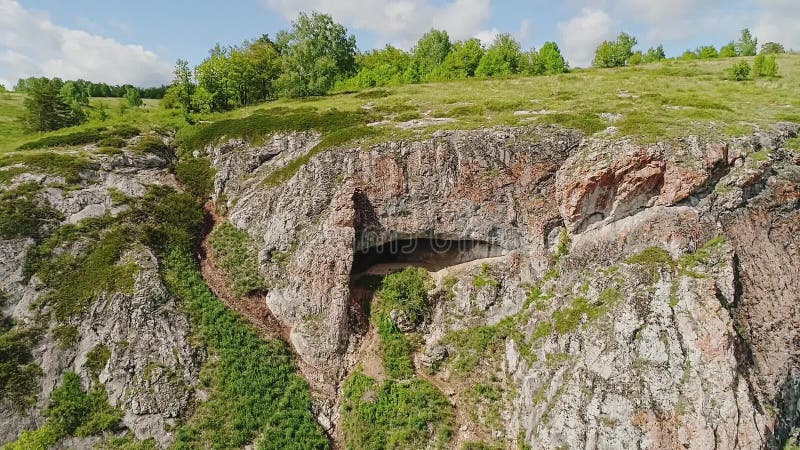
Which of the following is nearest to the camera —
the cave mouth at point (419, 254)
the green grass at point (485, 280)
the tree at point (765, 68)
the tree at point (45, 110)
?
the green grass at point (485, 280)

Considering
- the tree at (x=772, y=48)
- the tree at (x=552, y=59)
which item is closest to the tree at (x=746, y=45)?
the tree at (x=772, y=48)

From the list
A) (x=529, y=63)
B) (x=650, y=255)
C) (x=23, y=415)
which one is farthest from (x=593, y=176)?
(x=529, y=63)

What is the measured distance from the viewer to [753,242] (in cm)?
2264

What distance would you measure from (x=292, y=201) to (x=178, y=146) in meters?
14.0

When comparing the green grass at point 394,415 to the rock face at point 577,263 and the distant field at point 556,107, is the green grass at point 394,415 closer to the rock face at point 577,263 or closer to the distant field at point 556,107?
the rock face at point 577,263

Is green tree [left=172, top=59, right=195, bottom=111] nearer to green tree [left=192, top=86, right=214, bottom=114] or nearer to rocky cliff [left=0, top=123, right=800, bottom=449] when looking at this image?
green tree [left=192, top=86, right=214, bottom=114]

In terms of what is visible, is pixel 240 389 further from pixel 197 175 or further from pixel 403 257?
pixel 197 175

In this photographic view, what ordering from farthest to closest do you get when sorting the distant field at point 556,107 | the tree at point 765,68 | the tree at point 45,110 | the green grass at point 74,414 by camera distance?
the tree at point 765,68 → the tree at point 45,110 → the distant field at point 556,107 → the green grass at point 74,414

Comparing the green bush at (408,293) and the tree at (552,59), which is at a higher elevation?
the tree at (552,59)

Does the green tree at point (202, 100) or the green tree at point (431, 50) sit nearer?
the green tree at point (202, 100)

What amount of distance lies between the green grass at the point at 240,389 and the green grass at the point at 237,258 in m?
1.73

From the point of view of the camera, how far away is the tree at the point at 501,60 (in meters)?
65.2

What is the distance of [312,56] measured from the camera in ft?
177

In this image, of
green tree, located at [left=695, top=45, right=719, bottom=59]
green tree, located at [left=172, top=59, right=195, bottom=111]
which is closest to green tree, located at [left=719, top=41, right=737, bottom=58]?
green tree, located at [left=695, top=45, right=719, bottom=59]
